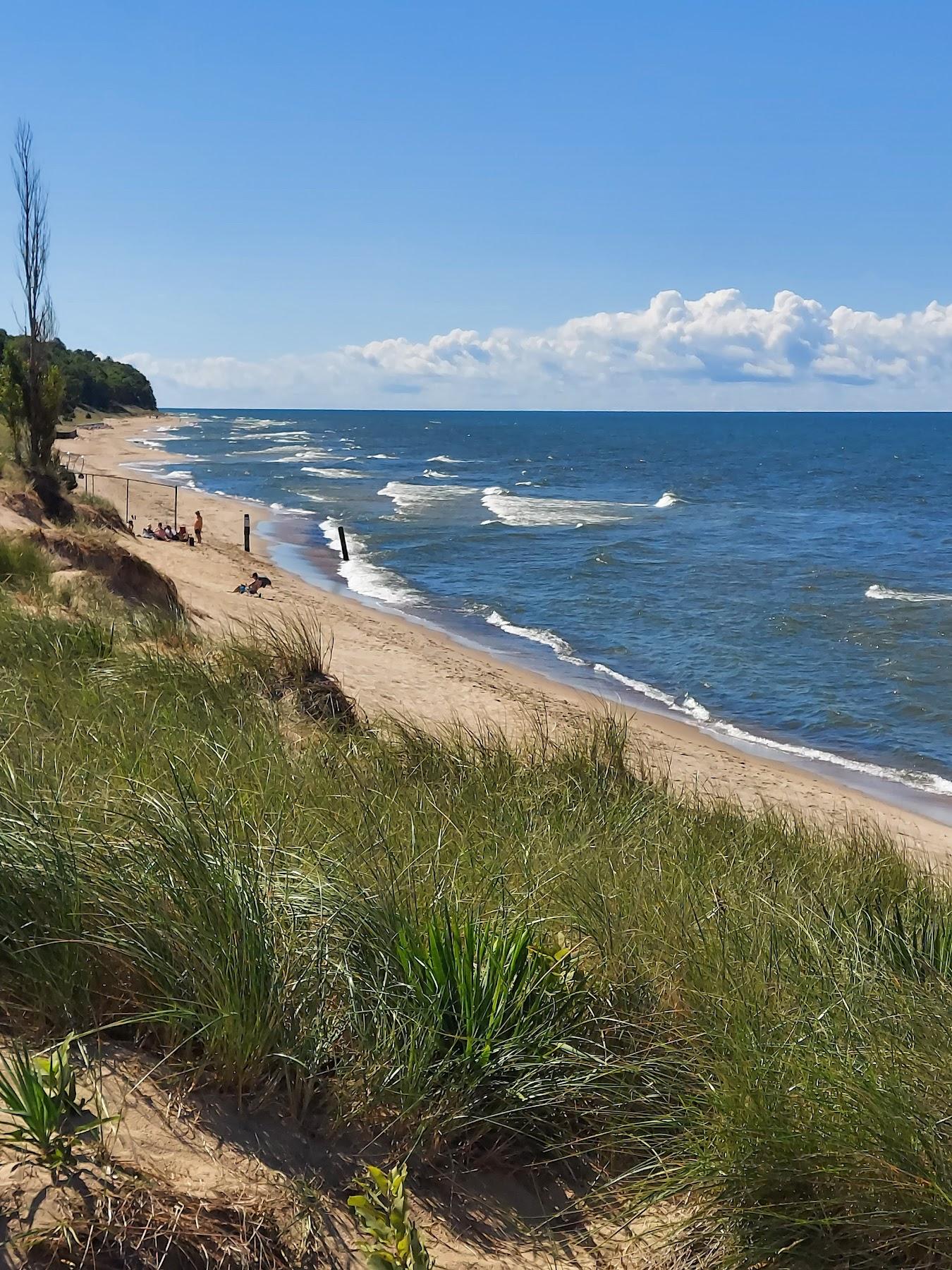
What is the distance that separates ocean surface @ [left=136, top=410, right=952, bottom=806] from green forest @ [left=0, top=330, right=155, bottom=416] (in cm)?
2589

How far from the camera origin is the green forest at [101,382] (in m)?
103

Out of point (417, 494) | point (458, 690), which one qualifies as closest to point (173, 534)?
point (458, 690)

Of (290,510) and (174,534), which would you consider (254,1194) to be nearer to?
(174,534)

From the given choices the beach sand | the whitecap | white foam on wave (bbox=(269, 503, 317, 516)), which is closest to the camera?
the beach sand

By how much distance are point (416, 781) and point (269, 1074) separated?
3.17 m

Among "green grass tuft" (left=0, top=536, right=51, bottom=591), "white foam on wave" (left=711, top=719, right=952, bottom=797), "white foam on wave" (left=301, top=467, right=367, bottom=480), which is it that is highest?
"white foam on wave" (left=301, top=467, right=367, bottom=480)

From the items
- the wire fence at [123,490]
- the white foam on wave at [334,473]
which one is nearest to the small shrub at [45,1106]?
the wire fence at [123,490]

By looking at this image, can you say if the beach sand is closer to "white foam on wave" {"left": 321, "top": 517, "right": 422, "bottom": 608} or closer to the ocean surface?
the ocean surface

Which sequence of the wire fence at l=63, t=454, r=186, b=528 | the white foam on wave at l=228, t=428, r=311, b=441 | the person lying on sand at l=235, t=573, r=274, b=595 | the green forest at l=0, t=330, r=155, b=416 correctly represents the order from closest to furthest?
the person lying on sand at l=235, t=573, r=274, b=595
the wire fence at l=63, t=454, r=186, b=528
the green forest at l=0, t=330, r=155, b=416
the white foam on wave at l=228, t=428, r=311, b=441

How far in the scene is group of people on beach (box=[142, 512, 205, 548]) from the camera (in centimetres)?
3250

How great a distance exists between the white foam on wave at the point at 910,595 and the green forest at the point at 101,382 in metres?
69.7

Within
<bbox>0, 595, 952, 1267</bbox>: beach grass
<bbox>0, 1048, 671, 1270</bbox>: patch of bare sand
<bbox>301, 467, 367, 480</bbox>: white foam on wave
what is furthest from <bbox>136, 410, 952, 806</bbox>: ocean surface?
<bbox>0, 1048, 671, 1270</bbox>: patch of bare sand

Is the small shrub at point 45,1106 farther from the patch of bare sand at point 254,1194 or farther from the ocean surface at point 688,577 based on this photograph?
the ocean surface at point 688,577

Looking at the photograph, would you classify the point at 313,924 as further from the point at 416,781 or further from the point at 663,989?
the point at 416,781
